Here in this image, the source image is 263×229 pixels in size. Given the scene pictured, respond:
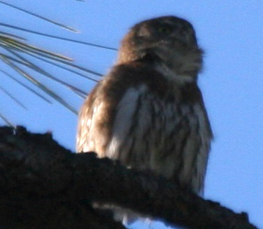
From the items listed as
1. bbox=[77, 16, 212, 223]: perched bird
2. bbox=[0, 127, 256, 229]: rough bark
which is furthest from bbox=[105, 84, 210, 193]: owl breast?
bbox=[0, 127, 256, 229]: rough bark

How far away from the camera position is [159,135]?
10.8 feet

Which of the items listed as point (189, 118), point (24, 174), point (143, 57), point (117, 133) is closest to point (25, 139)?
point (24, 174)

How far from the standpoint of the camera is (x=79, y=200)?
6.98 feet

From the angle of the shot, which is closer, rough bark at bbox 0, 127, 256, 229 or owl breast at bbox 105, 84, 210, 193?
rough bark at bbox 0, 127, 256, 229

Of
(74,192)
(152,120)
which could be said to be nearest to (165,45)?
(152,120)

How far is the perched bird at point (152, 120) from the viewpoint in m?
3.28

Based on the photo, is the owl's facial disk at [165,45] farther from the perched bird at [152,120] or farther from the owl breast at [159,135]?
the owl breast at [159,135]

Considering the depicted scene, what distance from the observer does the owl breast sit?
327 cm

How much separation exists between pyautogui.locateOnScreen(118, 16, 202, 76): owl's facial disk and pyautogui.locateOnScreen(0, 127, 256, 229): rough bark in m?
1.42

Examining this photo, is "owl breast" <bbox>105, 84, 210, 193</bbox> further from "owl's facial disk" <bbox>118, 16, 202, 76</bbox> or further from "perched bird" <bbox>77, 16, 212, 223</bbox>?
"owl's facial disk" <bbox>118, 16, 202, 76</bbox>

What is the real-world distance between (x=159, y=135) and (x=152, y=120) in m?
0.08

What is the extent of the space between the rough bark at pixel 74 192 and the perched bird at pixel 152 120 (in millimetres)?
922

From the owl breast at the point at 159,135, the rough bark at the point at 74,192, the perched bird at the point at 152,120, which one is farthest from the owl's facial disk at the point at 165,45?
the rough bark at the point at 74,192

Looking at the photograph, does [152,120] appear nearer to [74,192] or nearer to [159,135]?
[159,135]
